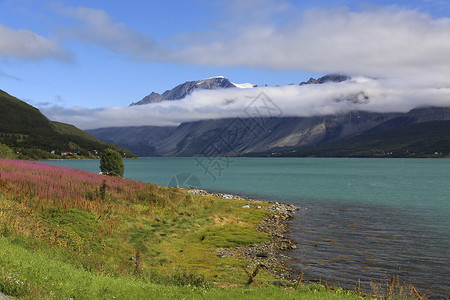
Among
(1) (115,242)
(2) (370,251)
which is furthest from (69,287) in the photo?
(2) (370,251)

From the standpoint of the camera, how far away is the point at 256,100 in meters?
20.9

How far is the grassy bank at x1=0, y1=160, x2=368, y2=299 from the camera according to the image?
10945mm

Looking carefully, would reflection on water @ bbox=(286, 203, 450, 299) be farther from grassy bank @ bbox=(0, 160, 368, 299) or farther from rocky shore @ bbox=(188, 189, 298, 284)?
grassy bank @ bbox=(0, 160, 368, 299)

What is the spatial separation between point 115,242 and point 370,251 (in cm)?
2027

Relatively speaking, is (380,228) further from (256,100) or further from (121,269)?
(121,269)

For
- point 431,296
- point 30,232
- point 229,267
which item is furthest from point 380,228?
point 30,232

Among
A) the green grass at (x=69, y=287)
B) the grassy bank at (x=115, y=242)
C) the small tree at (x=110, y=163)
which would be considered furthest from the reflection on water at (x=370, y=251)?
the small tree at (x=110, y=163)

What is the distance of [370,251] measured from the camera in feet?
92.4

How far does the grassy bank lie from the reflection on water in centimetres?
463

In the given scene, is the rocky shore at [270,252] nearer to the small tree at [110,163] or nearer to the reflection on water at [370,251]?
the reflection on water at [370,251]

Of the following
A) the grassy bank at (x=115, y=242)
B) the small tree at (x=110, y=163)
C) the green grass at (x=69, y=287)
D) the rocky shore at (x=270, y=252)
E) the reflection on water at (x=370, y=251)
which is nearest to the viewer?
the green grass at (x=69, y=287)

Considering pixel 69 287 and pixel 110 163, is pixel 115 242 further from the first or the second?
pixel 110 163

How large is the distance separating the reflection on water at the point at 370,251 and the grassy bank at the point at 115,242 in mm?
4634

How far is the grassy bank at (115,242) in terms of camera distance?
10945 mm
